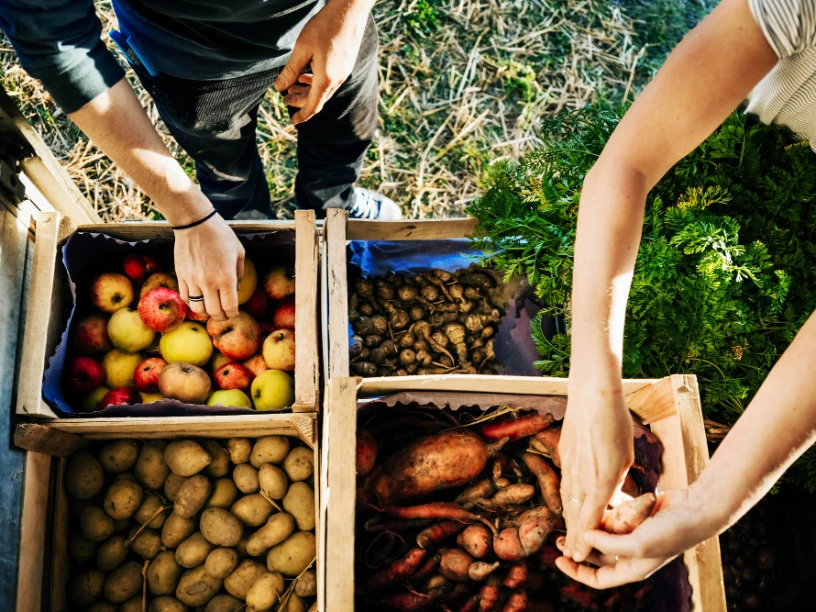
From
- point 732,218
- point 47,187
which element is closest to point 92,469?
point 47,187

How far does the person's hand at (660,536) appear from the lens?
Result: 132 cm

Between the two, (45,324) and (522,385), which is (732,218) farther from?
(45,324)

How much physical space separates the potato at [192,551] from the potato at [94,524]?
0.30 metres

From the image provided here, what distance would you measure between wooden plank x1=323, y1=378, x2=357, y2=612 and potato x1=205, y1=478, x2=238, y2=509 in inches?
33.8

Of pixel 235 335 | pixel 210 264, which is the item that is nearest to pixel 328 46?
pixel 210 264

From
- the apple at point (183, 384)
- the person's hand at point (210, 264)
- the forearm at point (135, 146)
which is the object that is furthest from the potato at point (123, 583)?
the forearm at point (135, 146)

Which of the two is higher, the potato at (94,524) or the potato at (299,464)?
the potato at (299,464)

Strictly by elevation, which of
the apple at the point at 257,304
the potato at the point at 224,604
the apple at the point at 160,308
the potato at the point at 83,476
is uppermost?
the apple at the point at 257,304

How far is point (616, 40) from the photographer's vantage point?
4246 millimetres

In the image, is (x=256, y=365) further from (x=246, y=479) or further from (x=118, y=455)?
(x=118, y=455)

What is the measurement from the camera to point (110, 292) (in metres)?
2.31

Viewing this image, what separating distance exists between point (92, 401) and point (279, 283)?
88 centimetres

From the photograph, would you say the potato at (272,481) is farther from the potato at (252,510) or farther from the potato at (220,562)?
the potato at (220,562)

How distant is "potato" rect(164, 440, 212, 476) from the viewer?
2178 mm
